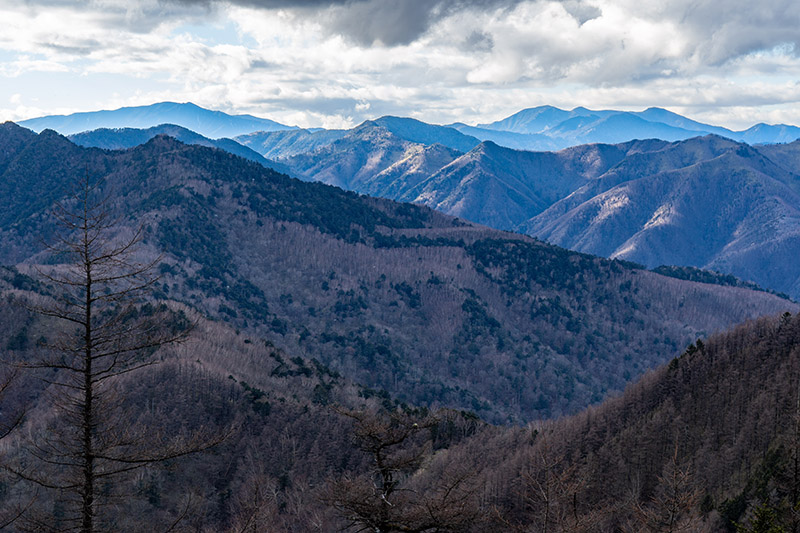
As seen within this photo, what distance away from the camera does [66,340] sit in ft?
88.0

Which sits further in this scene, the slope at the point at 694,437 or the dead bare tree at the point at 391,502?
the slope at the point at 694,437

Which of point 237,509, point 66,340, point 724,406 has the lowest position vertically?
point 237,509

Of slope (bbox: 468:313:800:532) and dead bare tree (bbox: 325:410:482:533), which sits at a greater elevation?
dead bare tree (bbox: 325:410:482:533)

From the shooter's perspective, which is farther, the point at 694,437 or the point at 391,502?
the point at 694,437

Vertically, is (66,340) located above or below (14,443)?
above

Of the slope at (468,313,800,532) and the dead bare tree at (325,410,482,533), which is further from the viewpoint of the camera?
the slope at (468,313,800,532)

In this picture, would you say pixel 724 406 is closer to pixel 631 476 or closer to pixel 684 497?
pixel 631 476

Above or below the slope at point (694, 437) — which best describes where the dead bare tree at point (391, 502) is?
above

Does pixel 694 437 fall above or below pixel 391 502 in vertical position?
below

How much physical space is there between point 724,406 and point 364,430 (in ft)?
381

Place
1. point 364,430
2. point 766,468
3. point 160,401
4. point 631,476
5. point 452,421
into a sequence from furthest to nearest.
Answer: point 452,421 < point 160,401 < point 631,476 < point 766,468 < point 364,430

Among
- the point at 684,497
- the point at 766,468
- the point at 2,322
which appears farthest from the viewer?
the point at 2,322

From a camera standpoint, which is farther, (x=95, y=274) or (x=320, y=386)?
(x=320, y=386)

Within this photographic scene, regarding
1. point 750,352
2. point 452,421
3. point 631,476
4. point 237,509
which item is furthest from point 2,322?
point 750,352
